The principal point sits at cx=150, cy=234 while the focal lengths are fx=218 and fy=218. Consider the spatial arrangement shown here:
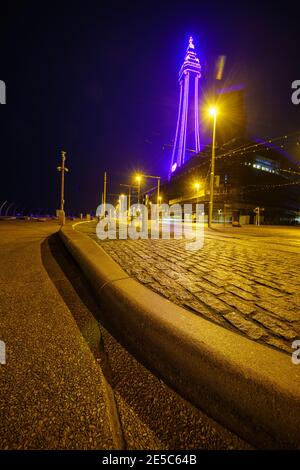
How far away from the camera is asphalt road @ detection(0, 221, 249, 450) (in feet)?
3.76

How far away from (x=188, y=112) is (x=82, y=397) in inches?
4396

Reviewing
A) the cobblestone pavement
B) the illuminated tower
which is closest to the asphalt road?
the cobblestone pavement

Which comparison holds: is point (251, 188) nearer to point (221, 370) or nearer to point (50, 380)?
point (221, 370)

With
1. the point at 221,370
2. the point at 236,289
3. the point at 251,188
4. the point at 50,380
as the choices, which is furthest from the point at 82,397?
the point at 251,188

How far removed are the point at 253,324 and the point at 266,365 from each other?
2.80ft

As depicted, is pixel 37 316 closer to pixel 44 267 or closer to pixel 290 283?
pixel 44 267

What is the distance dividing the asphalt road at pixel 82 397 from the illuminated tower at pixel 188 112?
78145 mm

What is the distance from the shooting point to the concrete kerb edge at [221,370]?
3.58ft

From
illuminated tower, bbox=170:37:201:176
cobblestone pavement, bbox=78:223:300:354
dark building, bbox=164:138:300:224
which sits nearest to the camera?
cobblestone pavement, bbox=78:223:300:354

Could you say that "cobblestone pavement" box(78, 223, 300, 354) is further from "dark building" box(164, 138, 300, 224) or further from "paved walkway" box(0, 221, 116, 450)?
"dark building" box(164, 138, 300, 224)

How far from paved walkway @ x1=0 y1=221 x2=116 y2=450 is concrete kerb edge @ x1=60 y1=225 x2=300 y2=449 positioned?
458 millimetres

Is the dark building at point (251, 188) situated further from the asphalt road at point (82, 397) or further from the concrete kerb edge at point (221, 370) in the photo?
the asphalt road at point (82, 397)

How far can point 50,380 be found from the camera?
4.97 ft

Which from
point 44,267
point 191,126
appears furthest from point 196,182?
point 44,267
